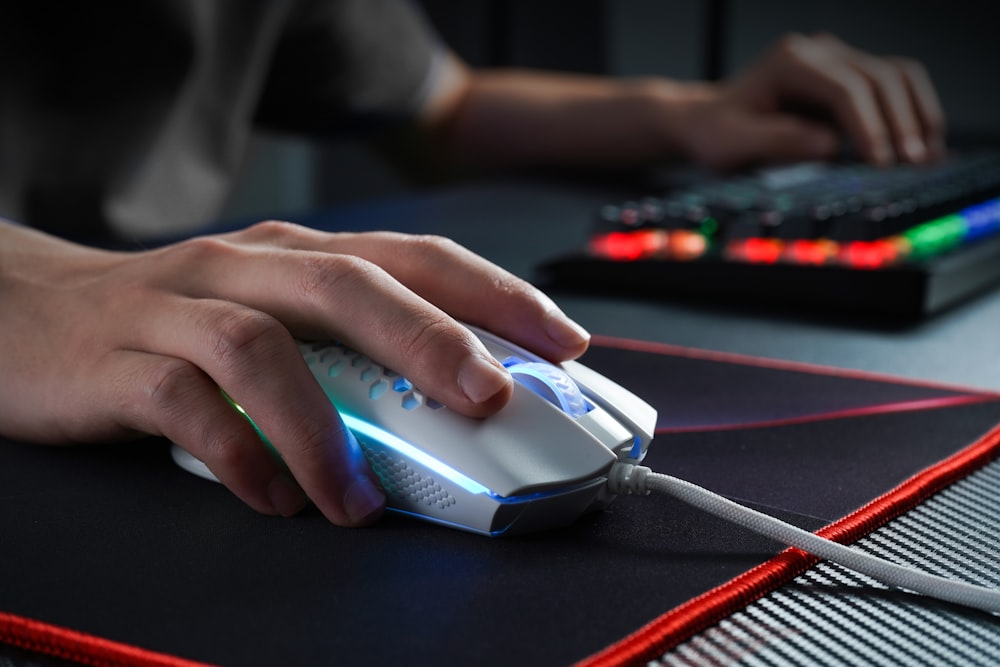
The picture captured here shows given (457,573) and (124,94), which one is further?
(124,94)

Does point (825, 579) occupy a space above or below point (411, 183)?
above

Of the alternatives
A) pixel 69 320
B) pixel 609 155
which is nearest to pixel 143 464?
pixel 69 320

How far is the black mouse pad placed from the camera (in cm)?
29

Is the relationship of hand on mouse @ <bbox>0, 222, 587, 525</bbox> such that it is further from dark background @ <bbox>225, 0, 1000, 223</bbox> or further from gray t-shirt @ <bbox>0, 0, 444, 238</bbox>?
dark background @ <bbox>225, 0, 1000, 223</bbox>

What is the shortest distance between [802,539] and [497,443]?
0.10 metres

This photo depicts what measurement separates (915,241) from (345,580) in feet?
1.67

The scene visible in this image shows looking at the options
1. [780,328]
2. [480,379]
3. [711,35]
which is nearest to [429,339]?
[480,379]

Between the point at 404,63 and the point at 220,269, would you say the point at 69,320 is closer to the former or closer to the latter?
the point at 220,269

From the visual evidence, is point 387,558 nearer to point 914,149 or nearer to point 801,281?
point 801,281

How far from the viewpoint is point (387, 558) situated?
0.34 m

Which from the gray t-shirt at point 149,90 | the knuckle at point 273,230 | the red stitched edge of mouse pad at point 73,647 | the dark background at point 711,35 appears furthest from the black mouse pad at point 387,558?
the dark background at point 711,35

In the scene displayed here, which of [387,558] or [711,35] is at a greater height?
[711,35]

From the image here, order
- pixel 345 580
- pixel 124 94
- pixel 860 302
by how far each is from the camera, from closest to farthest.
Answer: pixel 345 580 < pixel 860 302 < pixel 124 94

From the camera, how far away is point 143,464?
0.43 meters
